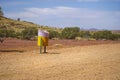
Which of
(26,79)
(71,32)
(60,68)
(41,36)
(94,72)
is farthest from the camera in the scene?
(71,32)

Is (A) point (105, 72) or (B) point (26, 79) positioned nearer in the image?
(B) point (26, 79)

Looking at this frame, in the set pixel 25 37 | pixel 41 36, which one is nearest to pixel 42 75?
pixel 41 36

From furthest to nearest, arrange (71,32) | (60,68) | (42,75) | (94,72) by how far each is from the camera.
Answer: (71,32)
(60,68)
(94,72)
(42,75)

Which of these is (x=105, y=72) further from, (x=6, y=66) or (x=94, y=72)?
(x=6, y=66)

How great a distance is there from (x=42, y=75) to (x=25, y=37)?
34.2 m

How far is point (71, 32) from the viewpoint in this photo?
5522cm

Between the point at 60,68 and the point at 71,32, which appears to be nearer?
the point at 60,68

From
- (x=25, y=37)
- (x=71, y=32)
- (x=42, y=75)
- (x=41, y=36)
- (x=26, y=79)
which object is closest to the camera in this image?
(x=26, y=79)

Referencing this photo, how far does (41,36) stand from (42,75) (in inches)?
397

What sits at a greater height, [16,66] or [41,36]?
[41,36]

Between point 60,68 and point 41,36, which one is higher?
point 41,36

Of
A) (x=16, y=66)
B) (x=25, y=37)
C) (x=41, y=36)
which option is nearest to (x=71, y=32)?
(x=25, y=37)

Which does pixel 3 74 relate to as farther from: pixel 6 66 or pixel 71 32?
pixel 71 32

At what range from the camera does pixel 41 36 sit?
2072 cm
